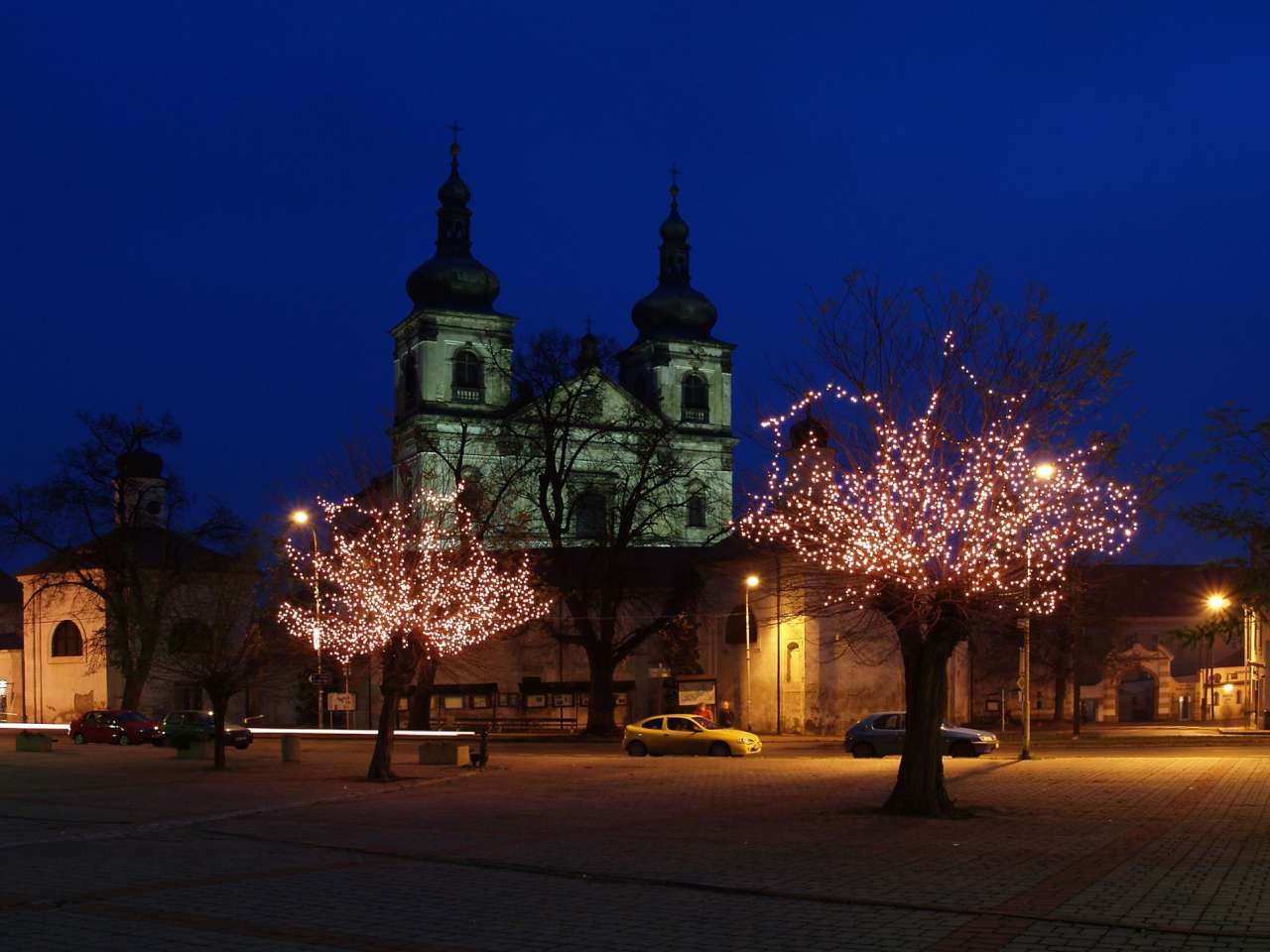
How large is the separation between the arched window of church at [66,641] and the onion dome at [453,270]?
85.7 ft

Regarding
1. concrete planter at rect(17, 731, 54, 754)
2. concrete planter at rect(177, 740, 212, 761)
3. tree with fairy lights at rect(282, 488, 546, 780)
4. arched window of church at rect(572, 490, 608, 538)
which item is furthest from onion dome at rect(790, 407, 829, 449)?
arched window of church at rect(572, 490, 608, 538)

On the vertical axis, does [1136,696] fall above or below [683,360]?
below

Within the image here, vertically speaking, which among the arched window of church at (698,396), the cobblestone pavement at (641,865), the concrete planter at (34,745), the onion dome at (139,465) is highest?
Result: the arched window of church at (698,396)

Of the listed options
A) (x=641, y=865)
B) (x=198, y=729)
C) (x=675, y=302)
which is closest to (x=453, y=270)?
(x=675, y=302)

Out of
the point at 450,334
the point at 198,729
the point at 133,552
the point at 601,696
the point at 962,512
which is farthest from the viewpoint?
the point at 450,334

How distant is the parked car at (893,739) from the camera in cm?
3588

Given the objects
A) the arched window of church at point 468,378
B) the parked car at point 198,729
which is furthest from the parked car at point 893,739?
the arched window of church at point 468,378

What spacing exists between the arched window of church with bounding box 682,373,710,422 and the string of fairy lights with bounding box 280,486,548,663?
49534mm

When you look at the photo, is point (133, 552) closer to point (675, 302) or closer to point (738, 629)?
point (738, 629)

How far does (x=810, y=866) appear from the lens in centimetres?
1518

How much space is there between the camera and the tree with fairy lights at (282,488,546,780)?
30.5 m

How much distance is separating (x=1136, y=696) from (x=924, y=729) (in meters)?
63.3

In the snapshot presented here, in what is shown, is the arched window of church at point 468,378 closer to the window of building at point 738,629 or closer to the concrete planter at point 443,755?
the window of building at point 738,629

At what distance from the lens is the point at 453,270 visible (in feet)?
270
